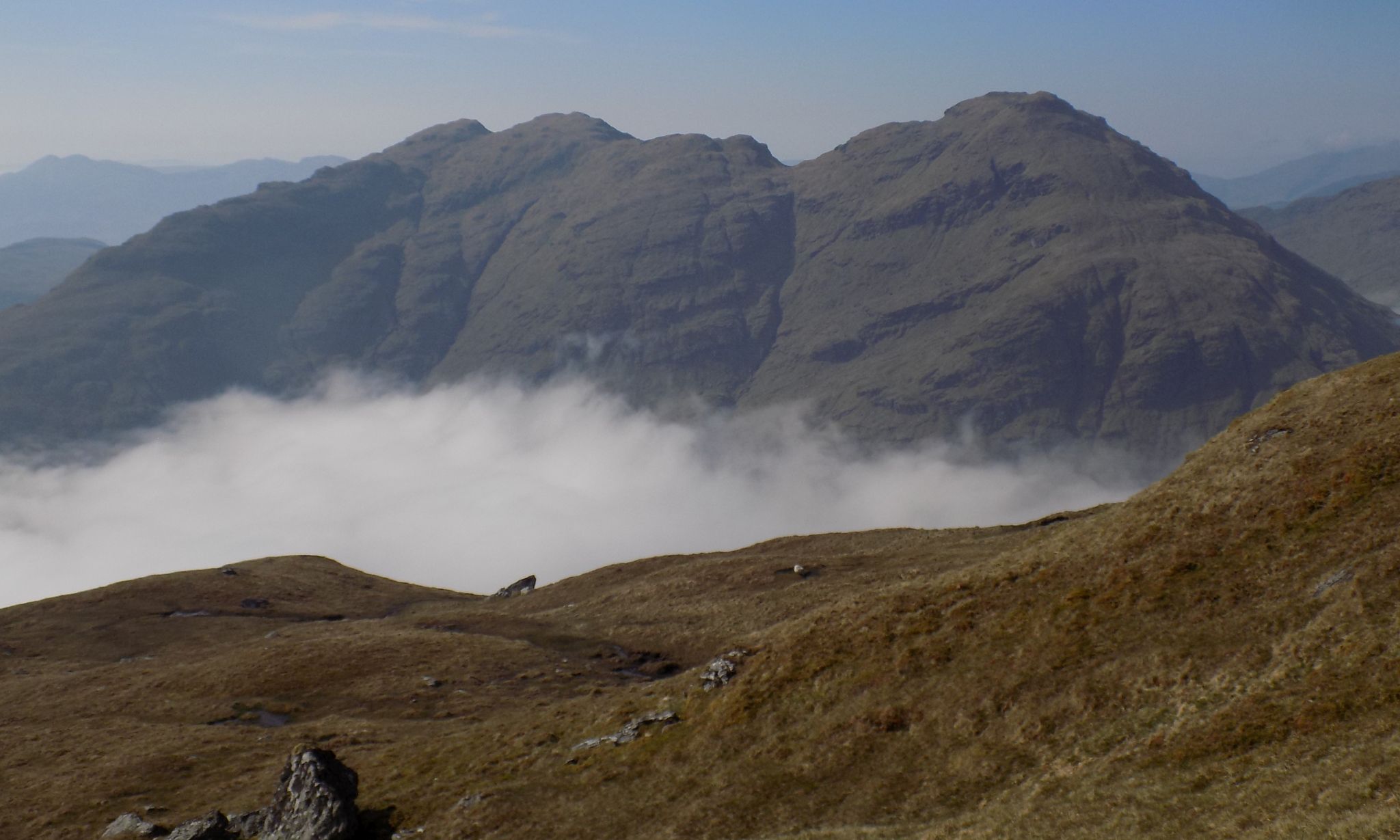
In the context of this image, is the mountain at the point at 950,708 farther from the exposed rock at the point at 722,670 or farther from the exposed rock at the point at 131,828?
the exposed rock at the point at 131,828

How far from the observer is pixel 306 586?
398ft

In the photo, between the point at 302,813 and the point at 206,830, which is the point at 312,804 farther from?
the point at 206,830

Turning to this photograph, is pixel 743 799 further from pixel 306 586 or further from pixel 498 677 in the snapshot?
pixel 306 586

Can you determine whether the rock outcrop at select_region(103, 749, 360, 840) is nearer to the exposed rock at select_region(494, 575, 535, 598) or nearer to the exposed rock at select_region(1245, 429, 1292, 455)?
the exposed rock at select_region(1245, 429, 1292, 455)

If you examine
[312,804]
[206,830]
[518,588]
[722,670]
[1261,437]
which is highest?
[1261,437]

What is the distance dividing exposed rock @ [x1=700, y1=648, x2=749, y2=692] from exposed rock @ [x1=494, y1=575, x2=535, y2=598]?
233 ft

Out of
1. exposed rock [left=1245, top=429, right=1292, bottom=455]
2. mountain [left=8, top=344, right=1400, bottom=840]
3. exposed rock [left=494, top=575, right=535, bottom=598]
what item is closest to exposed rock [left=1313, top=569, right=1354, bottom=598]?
mountain [left=8, top=344, right=1400, bottom=840]

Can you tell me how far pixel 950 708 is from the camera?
4172cm

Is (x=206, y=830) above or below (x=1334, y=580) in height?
below

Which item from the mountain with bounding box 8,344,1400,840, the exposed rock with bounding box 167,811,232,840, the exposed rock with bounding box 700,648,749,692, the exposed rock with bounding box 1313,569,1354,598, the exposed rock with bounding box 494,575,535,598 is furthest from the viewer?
the exposed rock with bounding box 494,575,535,598

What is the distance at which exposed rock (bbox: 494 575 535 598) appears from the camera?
406ft

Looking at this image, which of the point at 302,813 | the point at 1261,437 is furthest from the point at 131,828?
the point at 1261,437

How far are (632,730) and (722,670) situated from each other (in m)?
6.04

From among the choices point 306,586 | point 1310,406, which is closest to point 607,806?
point 1310,406
